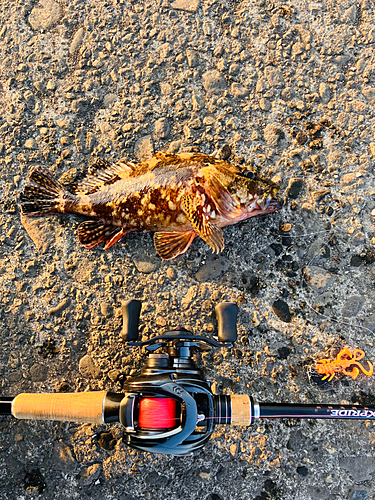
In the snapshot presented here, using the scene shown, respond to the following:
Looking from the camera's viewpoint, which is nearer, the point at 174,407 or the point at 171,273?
the point at 174,407

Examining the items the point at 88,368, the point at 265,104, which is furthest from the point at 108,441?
the point at 265,104

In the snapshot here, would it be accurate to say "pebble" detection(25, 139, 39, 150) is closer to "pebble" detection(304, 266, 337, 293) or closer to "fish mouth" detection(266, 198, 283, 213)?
"fish mouth" detection(266, 198, 283, 213)

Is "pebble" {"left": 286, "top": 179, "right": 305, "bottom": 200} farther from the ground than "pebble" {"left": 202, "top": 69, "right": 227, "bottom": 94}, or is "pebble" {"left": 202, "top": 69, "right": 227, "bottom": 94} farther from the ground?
"pebble" {"left": 202, "top": 69, "right": 227, "bottom": 94}

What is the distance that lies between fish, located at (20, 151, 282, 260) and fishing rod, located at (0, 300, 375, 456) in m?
0.63

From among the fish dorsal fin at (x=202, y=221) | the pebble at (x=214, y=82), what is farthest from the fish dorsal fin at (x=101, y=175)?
the pebble at (x=214, y=82)

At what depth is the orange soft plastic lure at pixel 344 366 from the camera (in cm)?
288

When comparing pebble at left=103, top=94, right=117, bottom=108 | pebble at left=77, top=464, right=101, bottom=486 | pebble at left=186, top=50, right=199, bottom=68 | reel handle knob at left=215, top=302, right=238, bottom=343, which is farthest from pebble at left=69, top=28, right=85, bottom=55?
pebble at left=77, top=464, right=101, bottom=486

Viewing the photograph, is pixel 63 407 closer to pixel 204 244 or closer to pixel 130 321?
pixel 130 321

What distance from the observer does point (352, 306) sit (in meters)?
2.94

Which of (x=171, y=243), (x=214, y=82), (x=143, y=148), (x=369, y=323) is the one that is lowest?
(x=369, y=323)

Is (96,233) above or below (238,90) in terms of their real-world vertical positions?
below

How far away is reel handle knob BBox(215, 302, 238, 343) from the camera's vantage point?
2.48m

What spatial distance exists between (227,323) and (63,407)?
1220mm

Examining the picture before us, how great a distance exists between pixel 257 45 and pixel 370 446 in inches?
133
